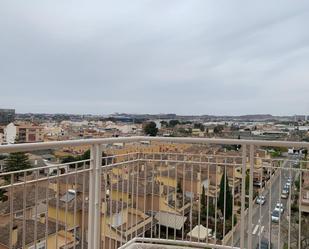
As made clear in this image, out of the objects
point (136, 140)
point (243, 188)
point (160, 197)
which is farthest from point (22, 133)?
point (243, 188)

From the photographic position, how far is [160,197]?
3.68 metres

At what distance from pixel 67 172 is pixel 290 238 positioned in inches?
86.2

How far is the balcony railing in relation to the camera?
7.34 ft

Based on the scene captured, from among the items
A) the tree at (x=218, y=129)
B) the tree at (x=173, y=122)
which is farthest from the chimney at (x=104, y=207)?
the tree at (x=173, y=122)

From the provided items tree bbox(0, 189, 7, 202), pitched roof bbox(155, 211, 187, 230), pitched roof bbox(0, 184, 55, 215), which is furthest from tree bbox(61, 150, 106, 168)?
pitched roof bbox(155, 211, 187, 230)

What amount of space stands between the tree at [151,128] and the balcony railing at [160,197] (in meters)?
0.40

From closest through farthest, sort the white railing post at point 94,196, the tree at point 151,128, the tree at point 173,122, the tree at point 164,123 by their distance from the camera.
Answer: the white railing post at point 94,196 < the tree at point 151,128 < the tree at point 164,123 < the tree at point 173,122

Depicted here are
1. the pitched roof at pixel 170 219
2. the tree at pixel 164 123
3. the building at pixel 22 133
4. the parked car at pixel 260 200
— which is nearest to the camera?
the building at pixel 22 133

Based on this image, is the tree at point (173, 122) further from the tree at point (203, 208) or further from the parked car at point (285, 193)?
the parked car at point (285, 193)

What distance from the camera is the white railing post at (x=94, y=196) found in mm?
2854

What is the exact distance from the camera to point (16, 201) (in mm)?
2078

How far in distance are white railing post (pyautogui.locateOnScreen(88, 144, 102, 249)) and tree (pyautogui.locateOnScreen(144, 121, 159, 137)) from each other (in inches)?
43.8

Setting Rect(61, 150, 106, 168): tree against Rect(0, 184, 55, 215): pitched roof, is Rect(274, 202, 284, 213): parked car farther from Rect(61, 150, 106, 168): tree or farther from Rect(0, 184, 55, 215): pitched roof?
Rect(0, 184, 55, 215): pitched roof

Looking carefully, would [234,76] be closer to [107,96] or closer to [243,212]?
[107,96]
